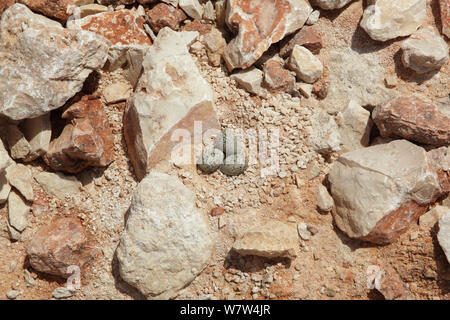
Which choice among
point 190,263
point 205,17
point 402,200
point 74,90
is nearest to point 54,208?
point 74,90

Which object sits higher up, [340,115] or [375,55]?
[375,55]

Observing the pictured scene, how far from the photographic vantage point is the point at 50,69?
370 centimetres

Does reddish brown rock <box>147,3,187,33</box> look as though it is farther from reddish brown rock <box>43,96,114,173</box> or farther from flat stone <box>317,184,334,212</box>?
flat stone <box>317,184,334,212</box>

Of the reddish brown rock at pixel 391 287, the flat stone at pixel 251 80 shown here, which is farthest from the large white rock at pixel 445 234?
the flat stone at pixel 251 80

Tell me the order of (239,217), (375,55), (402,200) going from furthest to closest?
1. (375,55)
2. (239,217)
3. (402,200)

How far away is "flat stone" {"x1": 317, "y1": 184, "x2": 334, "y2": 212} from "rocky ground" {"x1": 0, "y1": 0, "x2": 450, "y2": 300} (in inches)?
0.7

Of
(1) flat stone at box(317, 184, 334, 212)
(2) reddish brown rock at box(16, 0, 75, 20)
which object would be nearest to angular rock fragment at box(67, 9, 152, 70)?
(2) reddish brown rock at box(16, 0, 75, 20)

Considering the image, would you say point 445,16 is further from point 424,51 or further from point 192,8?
point 192,8

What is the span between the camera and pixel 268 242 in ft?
11.6

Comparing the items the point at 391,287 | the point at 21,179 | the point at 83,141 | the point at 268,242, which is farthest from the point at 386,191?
the point at 21,179

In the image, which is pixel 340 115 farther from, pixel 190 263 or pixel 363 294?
pixel 190 263

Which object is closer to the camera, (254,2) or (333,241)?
(333,241)

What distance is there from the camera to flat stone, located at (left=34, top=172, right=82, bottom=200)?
4027 mm

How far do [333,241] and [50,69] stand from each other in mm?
2683
